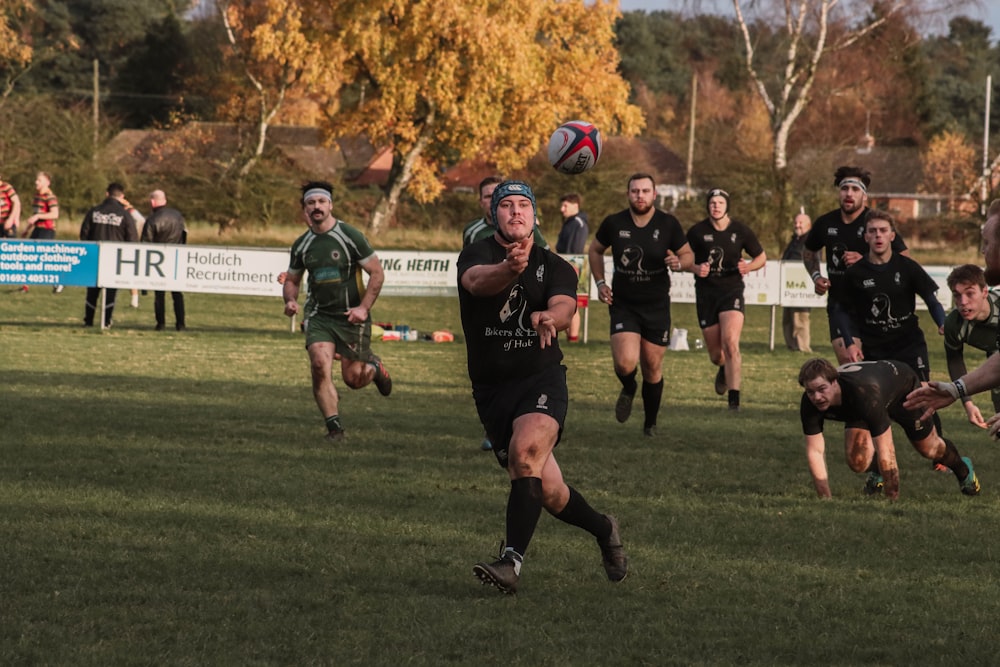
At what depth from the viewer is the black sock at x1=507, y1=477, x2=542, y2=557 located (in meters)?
6.60

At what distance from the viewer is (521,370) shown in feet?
22.7

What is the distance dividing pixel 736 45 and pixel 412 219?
1646 centimetres

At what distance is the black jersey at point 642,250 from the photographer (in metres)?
12.3

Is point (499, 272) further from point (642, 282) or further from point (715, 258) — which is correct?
point (715, 258)

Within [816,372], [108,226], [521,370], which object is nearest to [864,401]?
[816,372]

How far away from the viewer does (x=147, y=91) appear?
7506 centimetres

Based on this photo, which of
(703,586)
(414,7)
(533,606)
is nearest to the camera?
(533,606)

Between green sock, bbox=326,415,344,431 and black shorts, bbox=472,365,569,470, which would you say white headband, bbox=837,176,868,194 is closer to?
green sock, bbox=326,415,344,431

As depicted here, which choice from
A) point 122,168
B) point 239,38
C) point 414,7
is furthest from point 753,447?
point 239,38

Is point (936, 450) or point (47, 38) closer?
point (936, 450)

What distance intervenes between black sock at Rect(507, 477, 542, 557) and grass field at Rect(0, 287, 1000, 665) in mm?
238

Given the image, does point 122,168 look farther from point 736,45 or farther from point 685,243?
point 685,243

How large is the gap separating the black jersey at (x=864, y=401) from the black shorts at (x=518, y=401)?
255 cm

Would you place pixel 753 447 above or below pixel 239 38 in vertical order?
below
